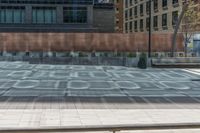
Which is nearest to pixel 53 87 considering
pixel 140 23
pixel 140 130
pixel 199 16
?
pixel 140 130

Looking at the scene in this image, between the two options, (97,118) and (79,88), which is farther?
(79,88)

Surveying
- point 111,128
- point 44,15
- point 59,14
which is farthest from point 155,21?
point 111,128

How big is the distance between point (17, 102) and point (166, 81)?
12.6 m

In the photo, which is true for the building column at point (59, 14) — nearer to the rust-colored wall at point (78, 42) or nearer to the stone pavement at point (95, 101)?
the rust-colored wall at point (78, 42)

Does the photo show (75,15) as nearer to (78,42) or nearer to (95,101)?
(78,42)

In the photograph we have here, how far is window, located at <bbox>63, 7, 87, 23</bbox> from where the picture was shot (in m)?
72.2

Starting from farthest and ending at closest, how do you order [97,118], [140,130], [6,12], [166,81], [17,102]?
[6,12] < [166,81] < [17,102] < [97,118] < [140,130]

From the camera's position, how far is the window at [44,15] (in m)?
71.7

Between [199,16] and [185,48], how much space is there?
4168 mm

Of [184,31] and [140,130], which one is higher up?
[184,31]

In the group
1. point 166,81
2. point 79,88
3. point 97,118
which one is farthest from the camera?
point 166,81

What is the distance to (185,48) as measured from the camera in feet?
163

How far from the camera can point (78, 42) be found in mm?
53938

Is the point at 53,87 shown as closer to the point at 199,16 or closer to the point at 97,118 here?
the point at 97,118
